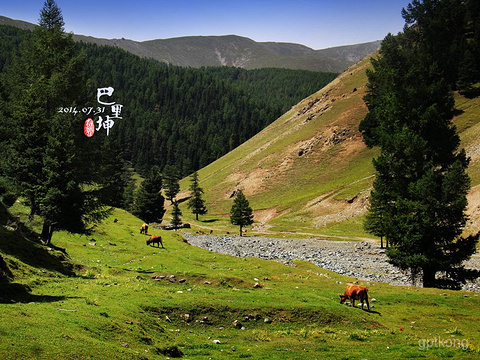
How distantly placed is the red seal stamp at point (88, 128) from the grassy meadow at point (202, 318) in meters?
10.7

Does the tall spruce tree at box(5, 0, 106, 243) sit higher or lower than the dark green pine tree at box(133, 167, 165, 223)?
higher

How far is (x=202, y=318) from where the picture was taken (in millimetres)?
19250

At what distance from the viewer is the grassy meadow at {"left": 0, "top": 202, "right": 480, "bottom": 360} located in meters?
12.5

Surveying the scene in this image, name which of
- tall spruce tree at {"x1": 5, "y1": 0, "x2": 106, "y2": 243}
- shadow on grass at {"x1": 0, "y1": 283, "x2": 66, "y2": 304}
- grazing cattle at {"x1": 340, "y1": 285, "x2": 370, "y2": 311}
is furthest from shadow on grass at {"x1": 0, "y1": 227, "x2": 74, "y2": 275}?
grazing cattle at {"x1": 340, "y1": 285, "x2": 370, "y2": 311}

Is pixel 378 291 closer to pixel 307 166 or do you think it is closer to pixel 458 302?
pixel 458 302

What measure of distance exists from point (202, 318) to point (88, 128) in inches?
928

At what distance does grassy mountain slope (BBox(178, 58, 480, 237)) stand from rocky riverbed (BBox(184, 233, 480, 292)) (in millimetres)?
14294

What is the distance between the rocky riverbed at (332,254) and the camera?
44.3m

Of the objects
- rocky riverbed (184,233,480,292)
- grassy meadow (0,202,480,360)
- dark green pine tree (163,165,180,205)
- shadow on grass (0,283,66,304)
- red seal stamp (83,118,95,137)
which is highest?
red seal stamp (83,118,95,137)

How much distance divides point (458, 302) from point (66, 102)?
36.9m

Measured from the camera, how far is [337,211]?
9375 centimetres

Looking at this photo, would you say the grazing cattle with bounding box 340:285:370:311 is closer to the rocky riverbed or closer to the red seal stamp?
the rocky riverbed

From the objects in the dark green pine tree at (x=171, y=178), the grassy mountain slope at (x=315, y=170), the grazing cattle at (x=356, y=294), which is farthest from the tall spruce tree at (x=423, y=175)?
the dark green pine tree at (x=171, y=178)

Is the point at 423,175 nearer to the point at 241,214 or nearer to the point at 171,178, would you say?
the point at 241,214
